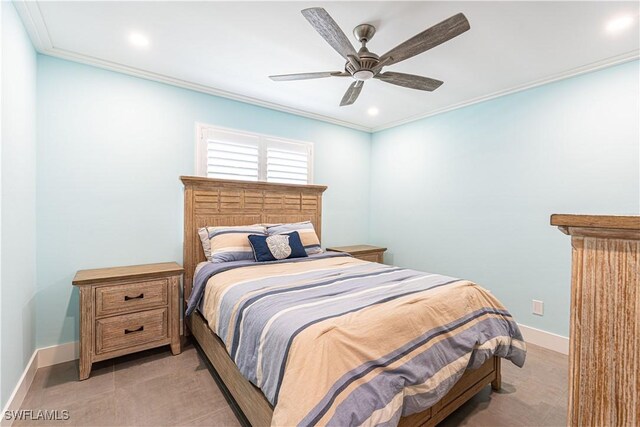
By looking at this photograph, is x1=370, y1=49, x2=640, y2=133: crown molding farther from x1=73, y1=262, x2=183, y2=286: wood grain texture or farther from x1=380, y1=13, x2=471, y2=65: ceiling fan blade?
x1=73, y1=262, x2=183, y2=286: wood grain texture

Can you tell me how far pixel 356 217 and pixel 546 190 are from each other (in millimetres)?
2439

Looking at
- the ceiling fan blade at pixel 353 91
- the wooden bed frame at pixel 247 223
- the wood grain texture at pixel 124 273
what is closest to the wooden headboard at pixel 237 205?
the wooden bed frame at pixel 247 223

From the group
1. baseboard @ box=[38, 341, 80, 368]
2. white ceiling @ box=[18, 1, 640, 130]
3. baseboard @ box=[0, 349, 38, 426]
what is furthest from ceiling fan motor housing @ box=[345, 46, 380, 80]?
baseboard @ box=[38, 341, 80, 368]

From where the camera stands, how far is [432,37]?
1.79m

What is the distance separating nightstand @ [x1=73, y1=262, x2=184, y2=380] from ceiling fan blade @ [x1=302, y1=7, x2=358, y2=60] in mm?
2236

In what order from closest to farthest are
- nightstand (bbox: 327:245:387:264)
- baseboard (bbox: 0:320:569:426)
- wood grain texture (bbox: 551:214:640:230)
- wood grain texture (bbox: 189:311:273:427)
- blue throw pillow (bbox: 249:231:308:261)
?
wood grain texture (bbox: 551:214:640:230) < wood grain texture (bbox: 189:311:273:427) < baseboard (bbox: 0:320:569:426) < blue throw pillow (bbox: 249:231:308:261) < nightstand (bbox: 327:245:387:264)

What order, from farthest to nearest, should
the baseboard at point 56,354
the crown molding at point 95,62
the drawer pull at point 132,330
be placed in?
1. the drawer pull at point 132,330
2. the crown molding at point 95,62
3. the baseboard at point 56,354

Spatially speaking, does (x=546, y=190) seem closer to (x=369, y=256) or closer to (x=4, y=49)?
(x=369, y=256)

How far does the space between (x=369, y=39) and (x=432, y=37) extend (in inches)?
24.1

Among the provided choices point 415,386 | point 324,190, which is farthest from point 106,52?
point 415,386

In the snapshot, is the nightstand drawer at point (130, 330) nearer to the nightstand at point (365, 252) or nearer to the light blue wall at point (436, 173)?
the light blue wall at point (436, 173)

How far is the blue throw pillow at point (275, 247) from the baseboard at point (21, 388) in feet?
6.02

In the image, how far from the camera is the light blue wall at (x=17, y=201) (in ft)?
5.73

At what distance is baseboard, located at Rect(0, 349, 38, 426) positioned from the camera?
1770mm
